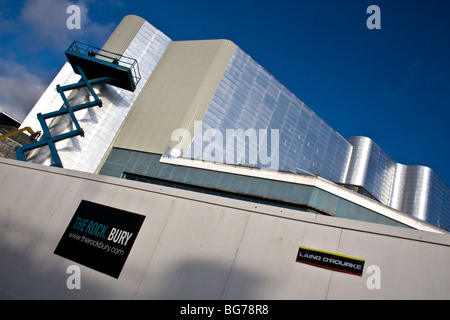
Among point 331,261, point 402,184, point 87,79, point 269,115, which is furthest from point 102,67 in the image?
point 402,184

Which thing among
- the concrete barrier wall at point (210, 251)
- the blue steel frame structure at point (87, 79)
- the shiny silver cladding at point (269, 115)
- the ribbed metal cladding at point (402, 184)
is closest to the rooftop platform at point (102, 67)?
the blue steel frame structure at point (87, 79)

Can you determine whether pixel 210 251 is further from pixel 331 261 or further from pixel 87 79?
pixel 87 79

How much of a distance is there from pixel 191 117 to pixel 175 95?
3441 millimetres

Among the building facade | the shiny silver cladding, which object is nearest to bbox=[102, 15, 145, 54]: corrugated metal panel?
the building facade

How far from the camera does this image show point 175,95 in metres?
25.1

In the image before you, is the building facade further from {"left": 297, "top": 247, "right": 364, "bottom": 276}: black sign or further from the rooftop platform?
{"left": 297, "top": 247, "right": 364, "bottom": 276}: black sign

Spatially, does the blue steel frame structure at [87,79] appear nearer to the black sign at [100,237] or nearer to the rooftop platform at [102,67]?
the rooftop platform at [102,67]

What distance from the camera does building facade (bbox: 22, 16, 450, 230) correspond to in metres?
22.7

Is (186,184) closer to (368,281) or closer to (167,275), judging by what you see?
(167,275)

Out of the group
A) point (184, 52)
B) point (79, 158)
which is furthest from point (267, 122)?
point (79, 158)

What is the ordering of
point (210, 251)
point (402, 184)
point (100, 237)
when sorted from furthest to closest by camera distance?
point (402, 184) < point (100, 237) < point (210, 251)

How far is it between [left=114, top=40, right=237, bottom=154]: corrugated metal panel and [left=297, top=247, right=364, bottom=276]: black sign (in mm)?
17441

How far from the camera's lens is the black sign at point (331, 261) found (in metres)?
5.18
